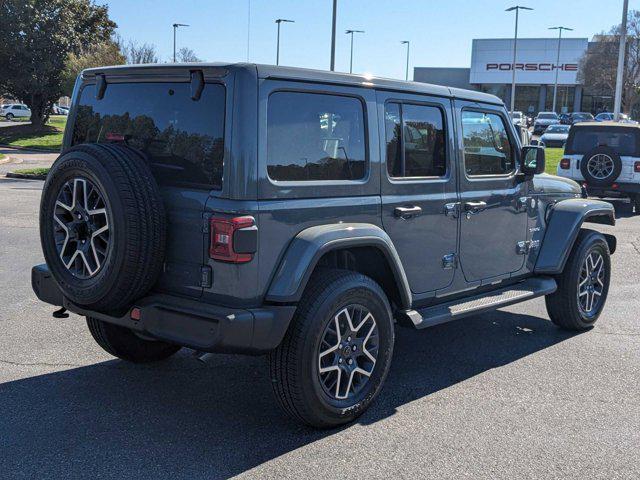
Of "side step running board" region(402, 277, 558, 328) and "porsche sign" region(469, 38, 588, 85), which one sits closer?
"side step running board" region(402, 277, 558, 328)

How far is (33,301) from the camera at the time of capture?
665 cm

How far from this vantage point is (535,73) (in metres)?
77.3

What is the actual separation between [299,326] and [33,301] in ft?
12.5

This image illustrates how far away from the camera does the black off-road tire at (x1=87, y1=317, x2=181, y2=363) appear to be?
4895mm

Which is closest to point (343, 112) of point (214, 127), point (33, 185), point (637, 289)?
point (214, 127)

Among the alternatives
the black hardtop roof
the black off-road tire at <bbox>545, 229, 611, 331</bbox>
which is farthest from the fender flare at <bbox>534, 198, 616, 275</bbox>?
the black hardtop roof

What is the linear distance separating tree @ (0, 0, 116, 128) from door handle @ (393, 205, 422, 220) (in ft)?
117

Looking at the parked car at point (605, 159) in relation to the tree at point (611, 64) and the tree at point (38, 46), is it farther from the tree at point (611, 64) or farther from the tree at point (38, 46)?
the tree at point (611, 64)

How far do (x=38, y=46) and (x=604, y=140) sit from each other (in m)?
30.3

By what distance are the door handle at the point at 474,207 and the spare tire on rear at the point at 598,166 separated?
9.49 m

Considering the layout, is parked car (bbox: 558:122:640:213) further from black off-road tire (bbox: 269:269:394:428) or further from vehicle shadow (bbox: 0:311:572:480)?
black off-road tire (bbox: 269:269:394:428)

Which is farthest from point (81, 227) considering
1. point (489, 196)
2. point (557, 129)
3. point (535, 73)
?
point (535, 73)

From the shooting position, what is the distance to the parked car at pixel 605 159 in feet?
45.2

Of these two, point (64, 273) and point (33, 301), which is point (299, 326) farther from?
point (33, 301)
